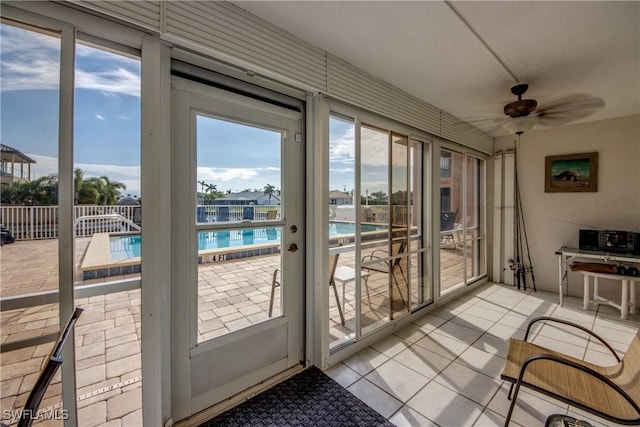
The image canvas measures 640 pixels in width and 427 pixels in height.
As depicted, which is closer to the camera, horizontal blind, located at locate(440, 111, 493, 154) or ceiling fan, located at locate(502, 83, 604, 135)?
ceiling fan, located at locate(502, 83, 604, 135)

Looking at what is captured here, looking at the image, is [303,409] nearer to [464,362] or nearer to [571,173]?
[464,362]

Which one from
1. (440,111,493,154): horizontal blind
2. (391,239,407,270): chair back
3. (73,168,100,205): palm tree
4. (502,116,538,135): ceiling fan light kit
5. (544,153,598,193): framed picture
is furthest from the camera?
(544,153,598,193): framed picture

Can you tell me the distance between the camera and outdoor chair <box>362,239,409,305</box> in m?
2.79

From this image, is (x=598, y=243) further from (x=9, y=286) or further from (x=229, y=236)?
(x=9, y=286)

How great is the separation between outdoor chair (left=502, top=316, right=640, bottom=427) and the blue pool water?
1.53m

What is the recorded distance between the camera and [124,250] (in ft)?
5.02

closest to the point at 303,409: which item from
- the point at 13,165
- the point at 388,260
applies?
the point at 388,260

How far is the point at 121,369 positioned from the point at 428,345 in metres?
Answer: 2.53

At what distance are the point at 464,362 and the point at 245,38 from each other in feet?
10.1

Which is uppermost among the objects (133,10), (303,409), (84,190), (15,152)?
(133,10)

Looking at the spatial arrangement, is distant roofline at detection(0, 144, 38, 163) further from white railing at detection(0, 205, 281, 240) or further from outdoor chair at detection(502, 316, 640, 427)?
outdoor chair at detection(502, 316, 640, 427)

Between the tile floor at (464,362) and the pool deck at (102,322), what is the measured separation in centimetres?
100

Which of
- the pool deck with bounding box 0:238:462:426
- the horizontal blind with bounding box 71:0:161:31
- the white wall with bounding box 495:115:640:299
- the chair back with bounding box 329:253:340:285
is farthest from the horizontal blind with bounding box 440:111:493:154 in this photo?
the horizontal blind with bounding box 71:0:161:31

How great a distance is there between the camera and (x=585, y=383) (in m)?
1.61
